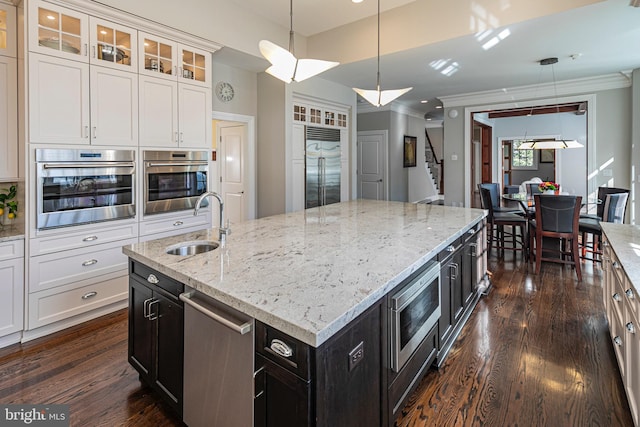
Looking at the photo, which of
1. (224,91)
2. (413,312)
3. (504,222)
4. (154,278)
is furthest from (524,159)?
(154,278)

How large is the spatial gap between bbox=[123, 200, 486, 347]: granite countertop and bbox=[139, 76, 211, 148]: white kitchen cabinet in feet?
5.06

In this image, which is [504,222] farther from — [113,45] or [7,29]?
[7,29]

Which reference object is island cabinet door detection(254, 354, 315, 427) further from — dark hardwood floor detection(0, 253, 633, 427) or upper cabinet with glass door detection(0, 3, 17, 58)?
upper cabinet with glass door detection(0, 3, 17, 58)

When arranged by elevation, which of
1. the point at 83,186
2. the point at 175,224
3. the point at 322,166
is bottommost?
the point at 175,224

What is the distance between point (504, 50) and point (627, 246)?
9.83 feet

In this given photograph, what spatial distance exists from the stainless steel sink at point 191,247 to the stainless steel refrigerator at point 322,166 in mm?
3418

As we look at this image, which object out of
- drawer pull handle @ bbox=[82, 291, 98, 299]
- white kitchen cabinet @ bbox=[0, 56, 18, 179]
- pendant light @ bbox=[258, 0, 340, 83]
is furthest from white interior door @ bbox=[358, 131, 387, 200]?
white kitchen cabinet @ bbox=[0, 56, 18, 179]

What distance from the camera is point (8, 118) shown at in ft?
9.21

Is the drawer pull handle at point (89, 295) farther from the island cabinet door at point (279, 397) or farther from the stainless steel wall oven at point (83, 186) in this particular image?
the island cabinet door at point (279, 397)

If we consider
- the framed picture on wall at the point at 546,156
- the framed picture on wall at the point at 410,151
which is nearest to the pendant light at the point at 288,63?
the framed picture on wall at the point at 410,151

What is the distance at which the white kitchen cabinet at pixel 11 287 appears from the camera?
2.60 metres

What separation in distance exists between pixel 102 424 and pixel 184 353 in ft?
2.38

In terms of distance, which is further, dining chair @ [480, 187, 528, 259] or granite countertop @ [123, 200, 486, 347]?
dining chair @ [480, 187, 528, 259]

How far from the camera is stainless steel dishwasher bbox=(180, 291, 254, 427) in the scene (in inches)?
51.5
